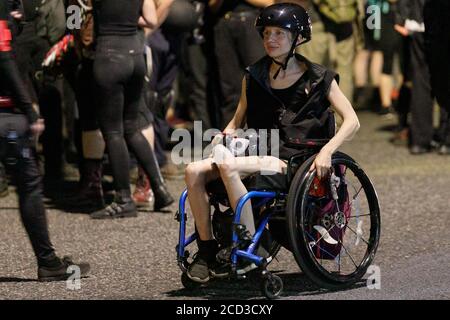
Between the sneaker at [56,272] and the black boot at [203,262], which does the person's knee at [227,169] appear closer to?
the black boot at [203,262]

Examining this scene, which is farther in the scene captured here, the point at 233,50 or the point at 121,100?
the point at 233,50

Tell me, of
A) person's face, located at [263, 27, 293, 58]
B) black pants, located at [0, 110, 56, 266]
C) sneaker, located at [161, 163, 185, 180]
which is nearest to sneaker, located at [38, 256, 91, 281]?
black pants, located at [0, 110, 56, 266]

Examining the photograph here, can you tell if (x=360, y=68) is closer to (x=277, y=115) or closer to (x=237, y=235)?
(x=277, y=115)

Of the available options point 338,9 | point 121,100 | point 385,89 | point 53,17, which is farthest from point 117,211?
point 385,89

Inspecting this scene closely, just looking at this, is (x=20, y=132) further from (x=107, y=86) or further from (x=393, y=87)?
(x=393, y=87)

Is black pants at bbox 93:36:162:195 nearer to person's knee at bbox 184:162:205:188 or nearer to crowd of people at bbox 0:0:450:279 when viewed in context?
crowd of people at bbox 0:0:450:279

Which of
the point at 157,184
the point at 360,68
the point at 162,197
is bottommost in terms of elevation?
the point at 360,68

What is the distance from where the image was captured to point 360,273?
772 centimetres

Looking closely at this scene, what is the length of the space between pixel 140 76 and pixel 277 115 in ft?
7.87

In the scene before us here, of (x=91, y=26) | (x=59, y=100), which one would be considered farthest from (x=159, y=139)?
(x=91, y=26)

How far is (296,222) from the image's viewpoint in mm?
7273

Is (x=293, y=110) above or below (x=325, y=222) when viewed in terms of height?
above
